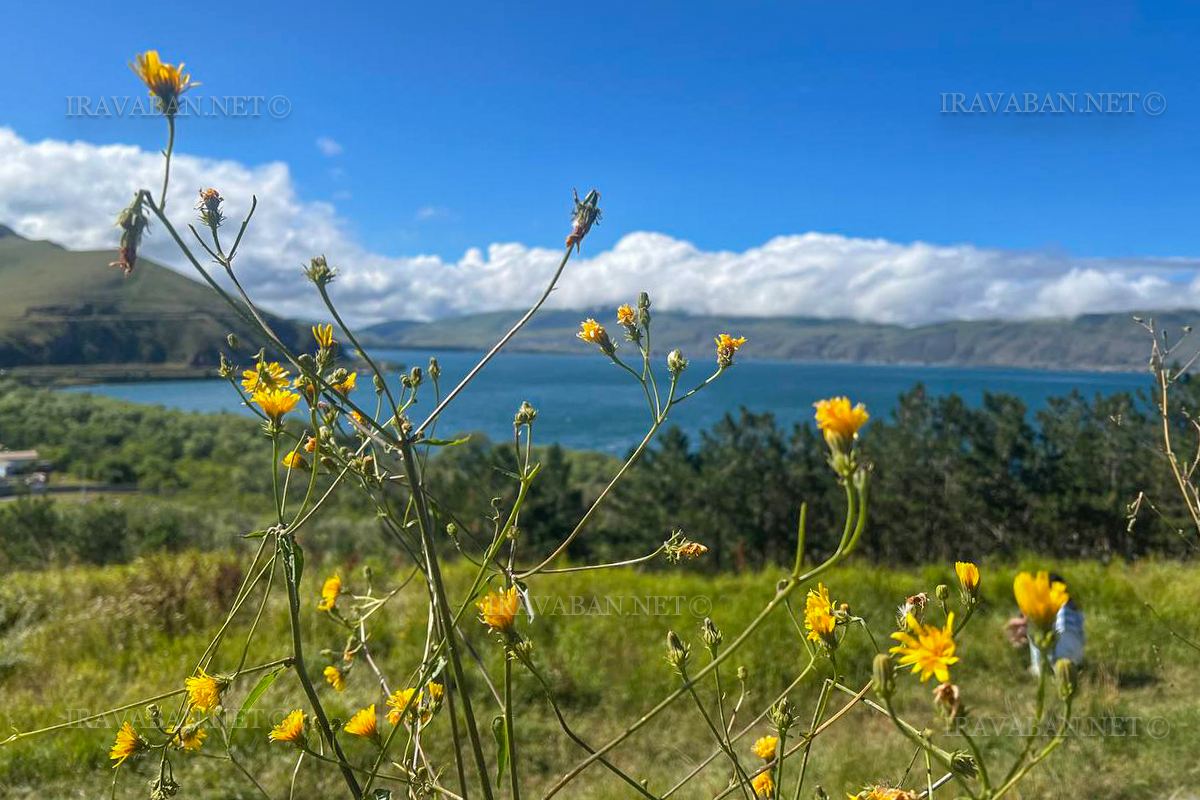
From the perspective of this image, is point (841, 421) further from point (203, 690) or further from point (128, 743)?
point (128, 743)

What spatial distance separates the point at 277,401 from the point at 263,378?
10cm

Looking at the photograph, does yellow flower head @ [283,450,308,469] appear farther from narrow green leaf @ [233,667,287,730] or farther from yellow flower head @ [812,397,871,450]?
yellow flower head @ [812,397,871,450]

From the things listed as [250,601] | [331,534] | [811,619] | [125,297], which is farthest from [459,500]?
[125,297]

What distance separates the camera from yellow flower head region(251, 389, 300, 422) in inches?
43.4

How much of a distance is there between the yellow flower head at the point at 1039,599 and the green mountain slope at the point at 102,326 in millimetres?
45809

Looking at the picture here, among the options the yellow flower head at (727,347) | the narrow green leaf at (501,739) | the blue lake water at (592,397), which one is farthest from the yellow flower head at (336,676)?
the blue lake water at (592,397)

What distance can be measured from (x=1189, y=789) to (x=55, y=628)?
25.6ft

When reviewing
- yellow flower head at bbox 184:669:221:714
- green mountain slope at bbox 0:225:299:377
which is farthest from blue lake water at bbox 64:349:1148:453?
yellow flower head at bbox 184:669:221:714

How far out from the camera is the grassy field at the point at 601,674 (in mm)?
4082

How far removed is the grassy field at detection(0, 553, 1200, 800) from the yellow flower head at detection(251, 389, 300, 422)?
3196 millimetres

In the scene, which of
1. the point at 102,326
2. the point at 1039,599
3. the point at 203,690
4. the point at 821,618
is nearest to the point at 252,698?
the point at 203,690

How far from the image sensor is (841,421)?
820 millimetres

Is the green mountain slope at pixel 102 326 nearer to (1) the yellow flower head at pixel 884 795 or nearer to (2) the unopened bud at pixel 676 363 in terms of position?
(2) the unopened bud at pixel 676 363

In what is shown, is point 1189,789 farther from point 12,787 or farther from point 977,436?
point 977,436
